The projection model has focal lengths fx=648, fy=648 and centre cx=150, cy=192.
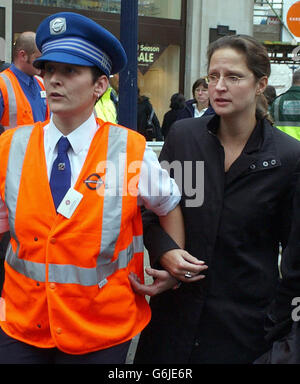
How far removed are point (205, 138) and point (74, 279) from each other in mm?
929

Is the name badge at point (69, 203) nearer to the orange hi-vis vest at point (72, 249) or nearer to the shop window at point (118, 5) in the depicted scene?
the orange hi-vis vest at point (72, 249)

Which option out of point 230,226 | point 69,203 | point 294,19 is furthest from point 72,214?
point 294,19

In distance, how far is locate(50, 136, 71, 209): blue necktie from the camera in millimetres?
2443

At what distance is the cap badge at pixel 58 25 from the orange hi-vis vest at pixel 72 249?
40cm

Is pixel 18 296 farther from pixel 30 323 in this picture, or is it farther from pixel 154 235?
pixel 154 235

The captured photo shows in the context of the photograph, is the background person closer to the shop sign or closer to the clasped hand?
the clasped hand

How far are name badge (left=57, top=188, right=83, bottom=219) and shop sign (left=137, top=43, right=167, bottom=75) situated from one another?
12.1 metres

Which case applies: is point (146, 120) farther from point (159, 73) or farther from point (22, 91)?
point (22, 91)

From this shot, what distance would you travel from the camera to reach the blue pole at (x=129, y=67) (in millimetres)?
4797

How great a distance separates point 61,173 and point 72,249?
305mm

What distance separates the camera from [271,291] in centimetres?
283

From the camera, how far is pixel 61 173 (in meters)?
2.48

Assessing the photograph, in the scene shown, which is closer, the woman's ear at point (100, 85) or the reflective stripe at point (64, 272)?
the reflective stripe at point (64, 272)

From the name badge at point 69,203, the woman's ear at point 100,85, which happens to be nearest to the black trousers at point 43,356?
the name badge at point 69,203
